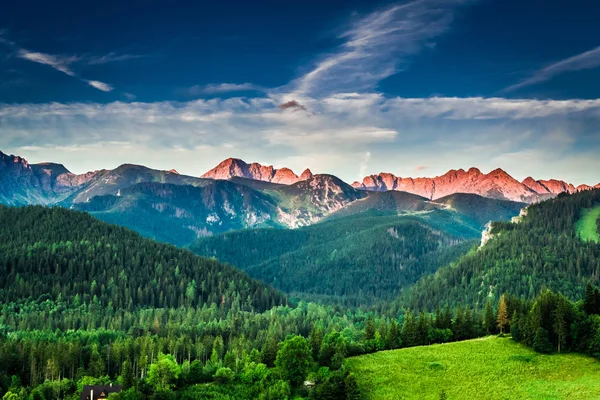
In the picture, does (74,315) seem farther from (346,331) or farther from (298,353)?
(298,353)

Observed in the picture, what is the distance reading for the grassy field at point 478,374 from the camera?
93.2 meters

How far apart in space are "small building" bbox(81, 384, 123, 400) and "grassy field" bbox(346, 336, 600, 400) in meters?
46.6

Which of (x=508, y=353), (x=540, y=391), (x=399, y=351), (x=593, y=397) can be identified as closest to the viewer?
→ (x=593, y=397)

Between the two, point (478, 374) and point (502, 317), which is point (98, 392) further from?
point (502, 317)

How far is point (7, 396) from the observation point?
102 metres

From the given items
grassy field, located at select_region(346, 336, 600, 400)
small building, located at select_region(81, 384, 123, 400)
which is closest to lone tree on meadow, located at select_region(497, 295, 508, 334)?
grassy field, located at select_region(346, 336, 600, 400)

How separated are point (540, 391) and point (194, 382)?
65.8 meters

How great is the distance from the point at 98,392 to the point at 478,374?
72.7m

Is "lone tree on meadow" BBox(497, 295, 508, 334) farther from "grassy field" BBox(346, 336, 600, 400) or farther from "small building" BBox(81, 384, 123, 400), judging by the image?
"small building" BBox(81, 384, 123, 400)

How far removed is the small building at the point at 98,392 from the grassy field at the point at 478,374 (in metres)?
46.6

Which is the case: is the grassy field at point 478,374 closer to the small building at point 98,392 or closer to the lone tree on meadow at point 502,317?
the lone tree on meadow at point 502,317

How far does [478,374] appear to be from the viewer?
335ft

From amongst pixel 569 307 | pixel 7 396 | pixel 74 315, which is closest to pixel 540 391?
pixel 569 307

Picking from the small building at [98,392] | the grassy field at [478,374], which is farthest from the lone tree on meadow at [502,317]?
the small building at [98,392]
